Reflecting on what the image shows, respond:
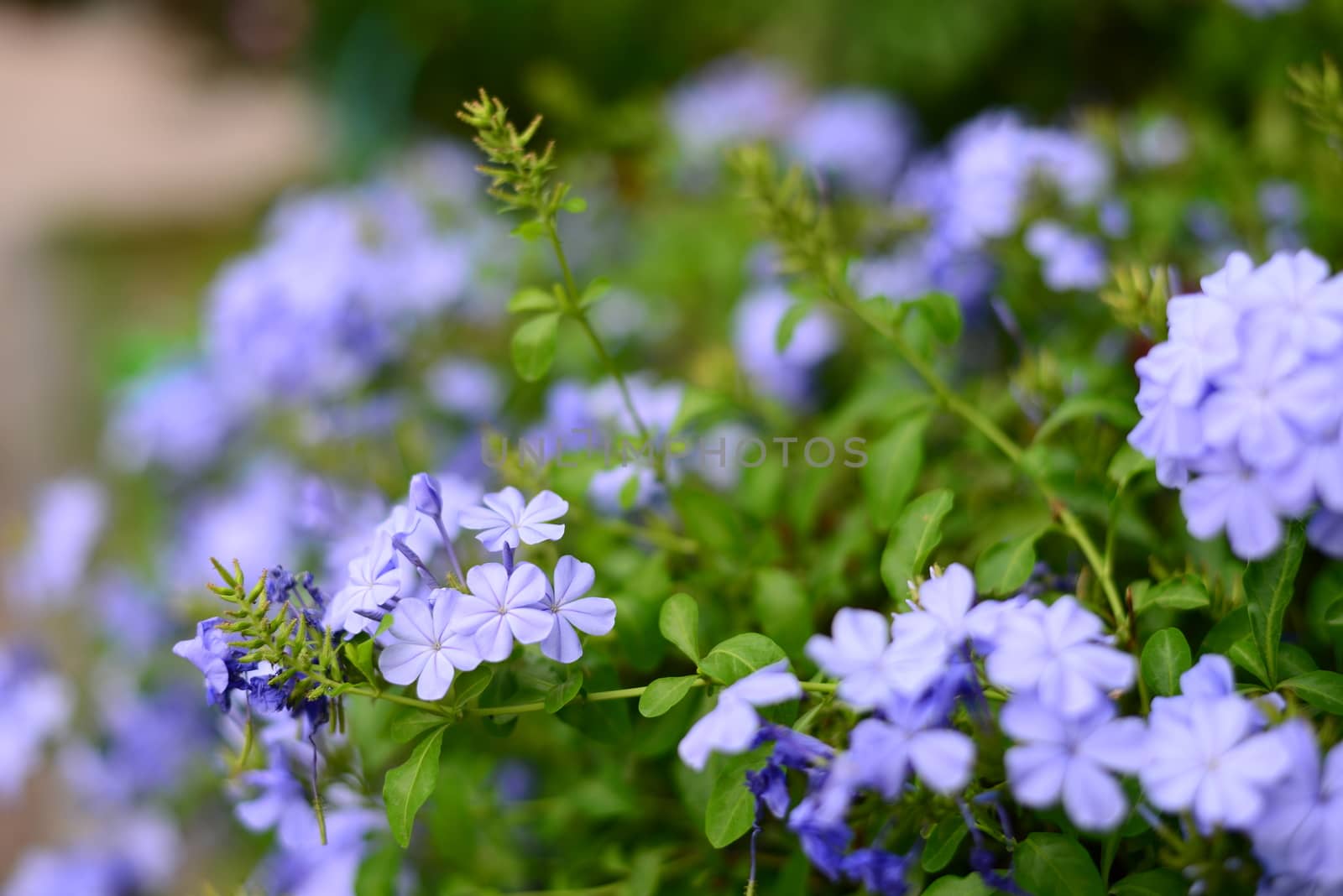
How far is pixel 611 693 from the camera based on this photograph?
56 centimetres

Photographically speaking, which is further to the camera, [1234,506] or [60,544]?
[60,544]

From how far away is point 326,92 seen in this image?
2270 mm

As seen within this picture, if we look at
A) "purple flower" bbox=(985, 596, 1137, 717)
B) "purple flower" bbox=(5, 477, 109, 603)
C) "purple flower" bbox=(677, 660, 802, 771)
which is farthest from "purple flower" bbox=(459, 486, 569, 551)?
"purple flower" bbox=(5, 477, 109, 603)

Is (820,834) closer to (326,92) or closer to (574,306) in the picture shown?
(574,306)

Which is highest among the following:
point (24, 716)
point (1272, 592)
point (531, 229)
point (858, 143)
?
point (531, 229)

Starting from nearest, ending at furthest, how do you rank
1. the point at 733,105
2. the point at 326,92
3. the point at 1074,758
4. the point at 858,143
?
the point at 1074,758 → the point at 858,143 → the point at 733,105 → the point at 326,92

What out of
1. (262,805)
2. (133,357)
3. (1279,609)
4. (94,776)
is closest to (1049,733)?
(1279,609)

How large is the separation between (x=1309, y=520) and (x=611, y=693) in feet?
1.26

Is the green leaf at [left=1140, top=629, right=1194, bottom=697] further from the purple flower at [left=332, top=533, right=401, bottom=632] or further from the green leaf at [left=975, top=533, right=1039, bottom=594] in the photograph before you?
the purple flower at [left=332, top=533, right=401, bottom=632]

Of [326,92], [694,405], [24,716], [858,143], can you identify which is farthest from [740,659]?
[326,92]

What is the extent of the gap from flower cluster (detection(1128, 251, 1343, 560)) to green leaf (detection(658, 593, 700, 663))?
25 centimetres

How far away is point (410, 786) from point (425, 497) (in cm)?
15

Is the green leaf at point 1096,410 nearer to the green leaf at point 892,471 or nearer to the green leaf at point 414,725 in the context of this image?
the green leaf at point 892,471

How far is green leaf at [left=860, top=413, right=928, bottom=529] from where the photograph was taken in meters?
0.67
